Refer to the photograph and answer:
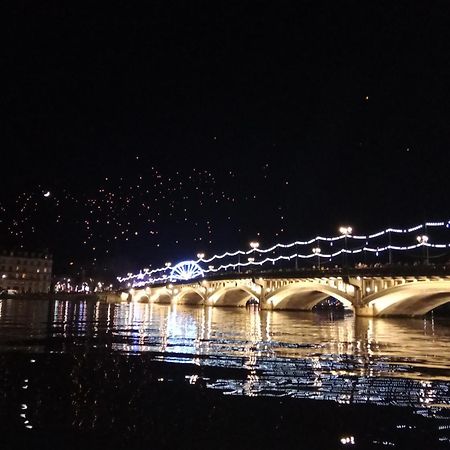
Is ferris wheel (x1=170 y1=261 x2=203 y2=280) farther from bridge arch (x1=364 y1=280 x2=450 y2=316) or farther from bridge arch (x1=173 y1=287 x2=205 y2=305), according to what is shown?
bridge arch (x1=364 y1=280 x2=450 y2=316)

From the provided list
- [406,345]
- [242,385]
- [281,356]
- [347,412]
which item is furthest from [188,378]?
[406,345]

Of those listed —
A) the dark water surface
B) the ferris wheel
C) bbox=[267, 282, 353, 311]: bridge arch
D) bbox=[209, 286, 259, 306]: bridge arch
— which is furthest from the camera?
the ferris wheel

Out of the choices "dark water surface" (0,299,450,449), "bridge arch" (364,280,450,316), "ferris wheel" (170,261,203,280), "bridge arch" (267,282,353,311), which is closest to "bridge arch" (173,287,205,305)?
"ferris wheel" (170,261,203,280)

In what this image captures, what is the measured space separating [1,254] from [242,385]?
149576 millimetres

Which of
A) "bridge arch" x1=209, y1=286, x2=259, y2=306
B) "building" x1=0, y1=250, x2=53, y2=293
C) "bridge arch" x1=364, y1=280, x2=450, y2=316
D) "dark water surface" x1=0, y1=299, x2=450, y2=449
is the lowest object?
"dark water surface" x1=0, y1=299, x2=450, y2=449

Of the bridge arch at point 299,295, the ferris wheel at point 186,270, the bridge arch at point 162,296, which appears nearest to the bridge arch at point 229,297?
the bridge arch at point 299,295

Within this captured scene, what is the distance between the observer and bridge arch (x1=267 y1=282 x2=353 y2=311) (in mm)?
75688

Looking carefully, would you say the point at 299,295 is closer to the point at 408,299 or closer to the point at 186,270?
the point at 408,299

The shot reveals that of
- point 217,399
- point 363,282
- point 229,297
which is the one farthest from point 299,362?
point 229,297

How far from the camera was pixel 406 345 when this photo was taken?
28297mm

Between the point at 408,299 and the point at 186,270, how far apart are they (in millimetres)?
99370

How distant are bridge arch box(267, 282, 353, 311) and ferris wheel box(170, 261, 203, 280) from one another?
46466 millimetres

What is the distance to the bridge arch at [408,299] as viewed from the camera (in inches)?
2345

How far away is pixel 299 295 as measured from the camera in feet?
295
